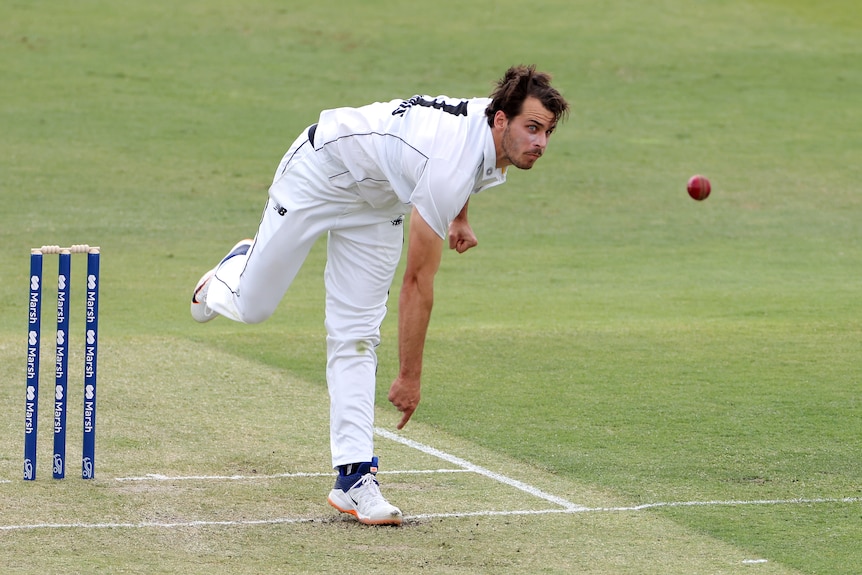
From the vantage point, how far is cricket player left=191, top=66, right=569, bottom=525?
501 centimetres

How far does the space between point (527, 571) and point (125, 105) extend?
60.9 feet

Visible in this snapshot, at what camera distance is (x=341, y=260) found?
5.62 metres

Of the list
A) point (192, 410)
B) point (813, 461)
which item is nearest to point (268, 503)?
point (192, 410)

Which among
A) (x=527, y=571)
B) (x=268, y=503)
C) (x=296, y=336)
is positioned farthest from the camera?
(x=296, y=336)

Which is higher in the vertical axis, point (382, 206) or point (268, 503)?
point (382, 206)

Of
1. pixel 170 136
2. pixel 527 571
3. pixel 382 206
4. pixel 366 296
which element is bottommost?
pixel 527 571

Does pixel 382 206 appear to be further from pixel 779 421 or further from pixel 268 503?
pixel 779 421

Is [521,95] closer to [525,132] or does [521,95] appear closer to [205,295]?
[525,132]

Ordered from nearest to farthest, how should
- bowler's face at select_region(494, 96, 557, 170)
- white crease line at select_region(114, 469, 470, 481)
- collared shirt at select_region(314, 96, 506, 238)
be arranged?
collared shirt at select_region(314, 96, 506, 238)
bowler's face at select_region(494, 96, 557, 170)
white crease line at select_region(114, 469, 470, 481)

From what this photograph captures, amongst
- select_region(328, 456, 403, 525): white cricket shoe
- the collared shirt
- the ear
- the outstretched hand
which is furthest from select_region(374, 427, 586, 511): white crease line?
the ear

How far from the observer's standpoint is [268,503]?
5.73 m

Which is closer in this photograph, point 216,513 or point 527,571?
point 527,571

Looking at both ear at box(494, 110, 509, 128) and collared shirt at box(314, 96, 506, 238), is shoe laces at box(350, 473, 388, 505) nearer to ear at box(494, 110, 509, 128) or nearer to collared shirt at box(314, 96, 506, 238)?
collared shirt at box(314, 96, 506, 238)

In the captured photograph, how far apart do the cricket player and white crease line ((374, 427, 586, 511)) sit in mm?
783
